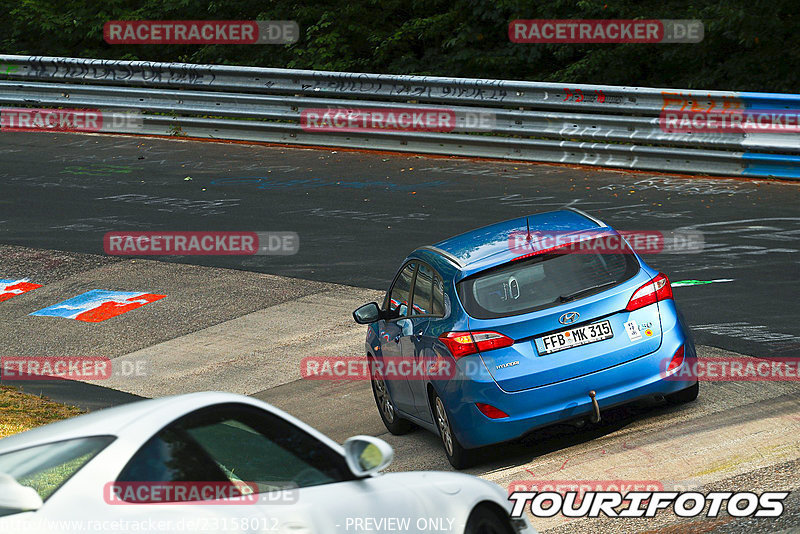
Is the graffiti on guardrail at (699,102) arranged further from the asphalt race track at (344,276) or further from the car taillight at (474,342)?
the car taillight at (474,342)

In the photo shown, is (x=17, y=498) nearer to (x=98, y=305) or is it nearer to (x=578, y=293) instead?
(x=578, y=293)

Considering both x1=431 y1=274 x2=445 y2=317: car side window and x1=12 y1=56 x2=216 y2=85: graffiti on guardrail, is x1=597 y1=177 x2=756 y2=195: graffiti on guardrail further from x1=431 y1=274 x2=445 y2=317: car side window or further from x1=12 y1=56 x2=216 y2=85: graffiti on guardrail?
x1=12 y1=56 x2=216 y2=85: graffiti on guardrail

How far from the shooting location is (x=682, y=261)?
13.6 m

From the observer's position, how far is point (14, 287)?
51.5 ft

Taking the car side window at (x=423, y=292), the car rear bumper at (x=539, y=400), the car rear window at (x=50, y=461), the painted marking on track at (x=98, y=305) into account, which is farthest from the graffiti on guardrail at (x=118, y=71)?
the car rear window at (x=50, y=461)

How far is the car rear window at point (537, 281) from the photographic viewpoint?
8.41 meters

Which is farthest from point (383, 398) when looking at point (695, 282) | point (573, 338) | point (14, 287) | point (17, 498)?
point (14, 287)

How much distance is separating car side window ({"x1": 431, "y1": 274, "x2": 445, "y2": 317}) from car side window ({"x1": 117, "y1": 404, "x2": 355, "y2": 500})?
3993 millimetres

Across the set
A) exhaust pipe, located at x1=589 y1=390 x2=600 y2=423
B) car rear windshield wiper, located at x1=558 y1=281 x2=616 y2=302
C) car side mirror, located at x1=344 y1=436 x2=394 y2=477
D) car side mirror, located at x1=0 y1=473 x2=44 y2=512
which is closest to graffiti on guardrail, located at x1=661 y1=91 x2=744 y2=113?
car rear windshield wiper, located at x1=558 y1=281 x2=616 y2=302

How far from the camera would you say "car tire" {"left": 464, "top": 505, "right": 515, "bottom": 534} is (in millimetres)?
5082

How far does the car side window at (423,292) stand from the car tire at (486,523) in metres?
3.77

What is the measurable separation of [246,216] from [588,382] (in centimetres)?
1006

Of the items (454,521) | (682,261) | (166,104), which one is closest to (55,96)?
(166,104)

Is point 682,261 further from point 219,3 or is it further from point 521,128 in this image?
point 219,3
